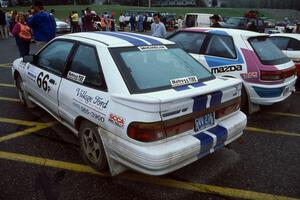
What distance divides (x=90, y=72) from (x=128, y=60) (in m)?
0.47

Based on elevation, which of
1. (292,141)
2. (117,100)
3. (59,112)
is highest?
(117,100)

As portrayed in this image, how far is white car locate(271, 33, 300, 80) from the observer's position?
24.3ft

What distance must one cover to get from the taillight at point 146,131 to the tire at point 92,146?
571mm

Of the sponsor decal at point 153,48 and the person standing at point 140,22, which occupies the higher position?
the sponsor decal at point 153,48

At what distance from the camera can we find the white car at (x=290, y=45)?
7402mm

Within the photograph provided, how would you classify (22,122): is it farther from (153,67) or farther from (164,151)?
(164,151)

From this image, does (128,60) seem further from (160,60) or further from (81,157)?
(81,157)

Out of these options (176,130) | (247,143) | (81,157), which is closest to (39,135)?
(81,157)

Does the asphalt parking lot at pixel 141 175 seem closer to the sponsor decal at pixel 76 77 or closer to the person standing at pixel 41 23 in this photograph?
the sponsor decal at pixel 76 77

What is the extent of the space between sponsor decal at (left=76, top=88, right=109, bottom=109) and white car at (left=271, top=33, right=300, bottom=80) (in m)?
5.67

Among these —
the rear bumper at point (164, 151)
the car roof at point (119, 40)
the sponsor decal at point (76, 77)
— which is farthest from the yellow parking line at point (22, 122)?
the rear bumper at point (164, 151)

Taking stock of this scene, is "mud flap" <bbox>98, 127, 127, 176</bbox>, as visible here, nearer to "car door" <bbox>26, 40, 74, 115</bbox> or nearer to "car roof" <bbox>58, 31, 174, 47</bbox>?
"car roof" <bbox>58, 31, 174, 47</bbox>

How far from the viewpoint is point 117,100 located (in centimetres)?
307

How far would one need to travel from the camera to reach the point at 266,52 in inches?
224
